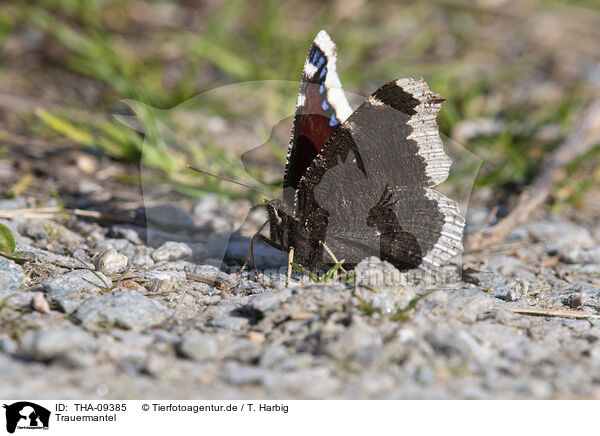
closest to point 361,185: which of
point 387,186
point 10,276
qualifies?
point 387,186

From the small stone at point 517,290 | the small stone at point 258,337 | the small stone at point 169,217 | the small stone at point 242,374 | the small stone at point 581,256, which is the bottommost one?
the small stone at point 242,374

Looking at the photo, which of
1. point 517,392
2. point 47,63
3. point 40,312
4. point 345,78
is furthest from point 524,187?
point 47,63

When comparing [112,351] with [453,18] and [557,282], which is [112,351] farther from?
[453,18]

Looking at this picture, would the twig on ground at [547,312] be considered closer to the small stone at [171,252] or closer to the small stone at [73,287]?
the small stone at [171,252]

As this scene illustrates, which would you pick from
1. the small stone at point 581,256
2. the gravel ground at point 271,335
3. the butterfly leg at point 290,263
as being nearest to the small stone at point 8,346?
the gravel ground at point 271,335

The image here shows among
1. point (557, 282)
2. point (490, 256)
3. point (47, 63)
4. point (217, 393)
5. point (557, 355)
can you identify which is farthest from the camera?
point (47, 63)

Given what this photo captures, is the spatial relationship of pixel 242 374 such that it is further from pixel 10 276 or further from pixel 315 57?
pixel 315 57

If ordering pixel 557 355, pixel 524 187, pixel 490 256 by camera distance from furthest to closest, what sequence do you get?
pixel 524 187 → pixel 490 256 → pixel 557 355
